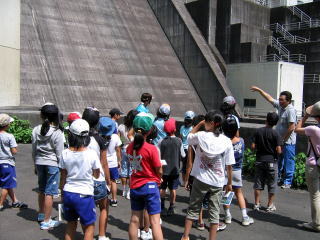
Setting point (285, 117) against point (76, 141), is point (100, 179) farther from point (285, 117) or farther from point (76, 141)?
point (285, 117)

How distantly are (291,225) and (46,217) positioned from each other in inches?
147

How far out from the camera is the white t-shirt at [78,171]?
411 centimetres

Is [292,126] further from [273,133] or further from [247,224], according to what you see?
[247,224]

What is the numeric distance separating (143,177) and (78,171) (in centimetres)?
75

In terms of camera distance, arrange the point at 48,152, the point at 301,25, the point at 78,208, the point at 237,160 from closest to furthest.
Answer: the point at 78,208 → the point at 48,152 → the point at 237,160 → the point at 301,25

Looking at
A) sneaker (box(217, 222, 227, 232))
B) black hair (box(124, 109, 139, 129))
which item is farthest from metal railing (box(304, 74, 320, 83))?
sneaker (box(217, 222, 227, 232))

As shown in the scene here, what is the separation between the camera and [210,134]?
467 centimetres

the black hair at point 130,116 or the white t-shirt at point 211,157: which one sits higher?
the black hair at point 130,116

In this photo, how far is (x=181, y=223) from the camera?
562 cm

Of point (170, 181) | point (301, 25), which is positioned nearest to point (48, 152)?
point (170, 181)

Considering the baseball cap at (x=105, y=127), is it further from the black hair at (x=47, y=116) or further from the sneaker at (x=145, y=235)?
the sneaker at (x=145, y=235)

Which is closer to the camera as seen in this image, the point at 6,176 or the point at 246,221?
the point at 246,221

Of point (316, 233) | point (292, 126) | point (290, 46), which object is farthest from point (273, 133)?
point (290, 46)

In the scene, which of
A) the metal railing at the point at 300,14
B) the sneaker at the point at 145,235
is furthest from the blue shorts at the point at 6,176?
the metal railing at the point at 300,14
